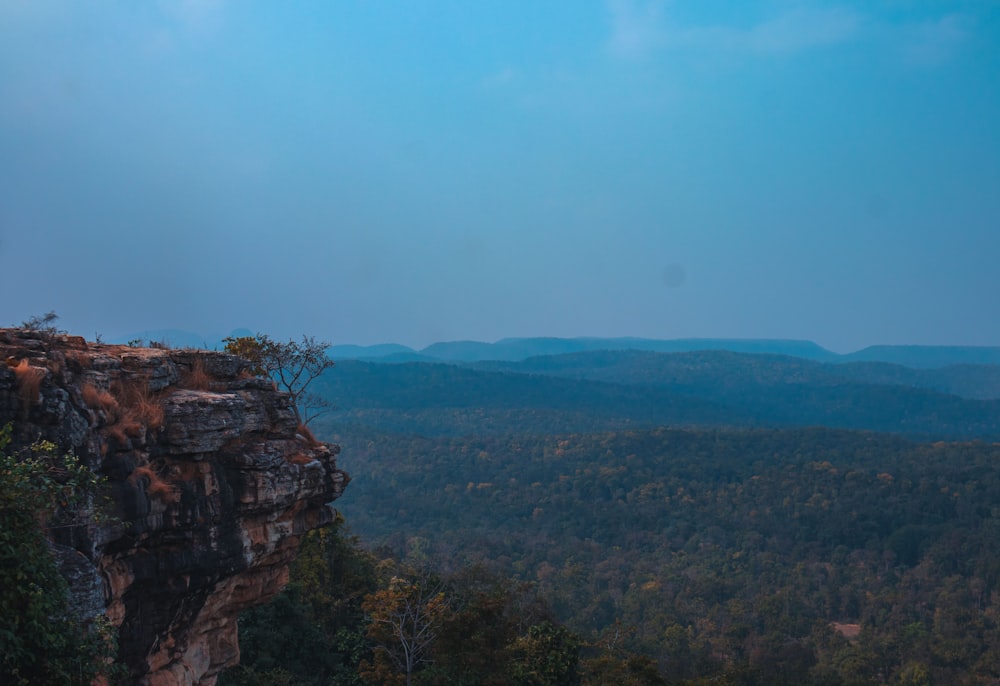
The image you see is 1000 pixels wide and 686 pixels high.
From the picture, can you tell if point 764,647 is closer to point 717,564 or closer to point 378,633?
point 717,564

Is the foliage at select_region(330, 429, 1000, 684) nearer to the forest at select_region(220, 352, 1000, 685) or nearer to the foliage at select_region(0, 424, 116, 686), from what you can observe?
the forest at select_region(220, 352, 1000, 685)

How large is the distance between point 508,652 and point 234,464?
12.0 metres

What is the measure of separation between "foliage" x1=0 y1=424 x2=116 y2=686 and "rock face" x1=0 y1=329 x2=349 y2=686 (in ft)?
1.35

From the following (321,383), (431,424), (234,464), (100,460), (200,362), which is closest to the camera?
(100,460)

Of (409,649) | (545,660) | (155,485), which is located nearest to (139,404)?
(155,485)

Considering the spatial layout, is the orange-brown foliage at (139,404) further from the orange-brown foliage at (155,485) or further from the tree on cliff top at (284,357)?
the tree on cliff top at (284,357)

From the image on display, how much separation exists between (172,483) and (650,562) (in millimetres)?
67663

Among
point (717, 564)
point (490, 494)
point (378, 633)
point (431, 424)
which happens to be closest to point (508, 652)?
point (378, 633)

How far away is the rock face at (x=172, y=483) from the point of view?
8039mm

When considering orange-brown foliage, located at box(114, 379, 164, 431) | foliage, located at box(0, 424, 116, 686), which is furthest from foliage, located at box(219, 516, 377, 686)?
foliage, located at box(0, 424, 116, 686)

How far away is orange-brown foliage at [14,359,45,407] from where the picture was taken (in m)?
7.84

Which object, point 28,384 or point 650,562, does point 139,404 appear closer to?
point 28,384

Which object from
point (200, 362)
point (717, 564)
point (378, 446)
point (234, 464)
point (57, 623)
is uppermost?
point (200, 362)

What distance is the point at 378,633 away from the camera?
19391mm
